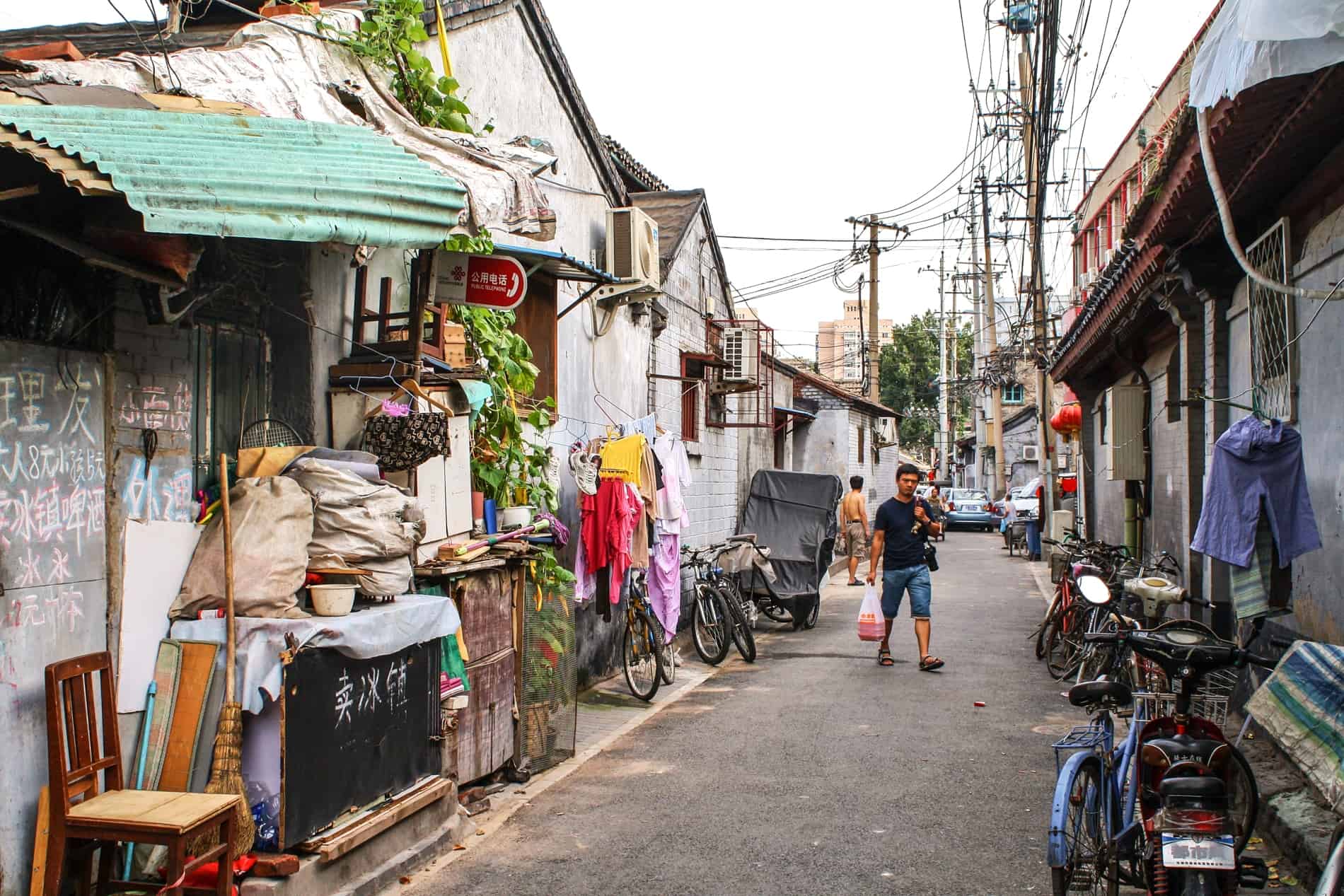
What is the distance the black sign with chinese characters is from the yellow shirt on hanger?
3977 millimetres

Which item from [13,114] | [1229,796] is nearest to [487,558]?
[13,114]

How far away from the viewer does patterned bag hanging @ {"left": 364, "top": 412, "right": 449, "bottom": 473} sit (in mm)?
6086

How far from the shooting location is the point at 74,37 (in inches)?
286

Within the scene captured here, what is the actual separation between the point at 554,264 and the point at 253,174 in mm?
4503

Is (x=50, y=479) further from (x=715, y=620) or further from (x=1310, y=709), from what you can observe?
(x=715, y=620)

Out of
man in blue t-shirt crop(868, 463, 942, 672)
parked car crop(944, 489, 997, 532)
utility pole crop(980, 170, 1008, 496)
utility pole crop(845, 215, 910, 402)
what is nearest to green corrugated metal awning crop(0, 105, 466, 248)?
man in blue t-shirt crop(868, 463, 942, 672)

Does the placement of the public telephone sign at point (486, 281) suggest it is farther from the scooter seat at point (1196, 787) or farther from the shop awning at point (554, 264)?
the scooter seat at point (1196, 787)

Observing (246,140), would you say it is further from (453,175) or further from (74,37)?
(74,37)

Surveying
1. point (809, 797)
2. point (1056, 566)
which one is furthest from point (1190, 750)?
point (1056, 566)

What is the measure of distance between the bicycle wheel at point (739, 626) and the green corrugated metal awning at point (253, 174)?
7.63 metres

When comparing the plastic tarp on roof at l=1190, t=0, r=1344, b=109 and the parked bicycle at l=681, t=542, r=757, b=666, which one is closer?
the plastic tarp on roof at l=1190, t=0, r=1344, b=109

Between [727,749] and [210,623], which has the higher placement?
[210,623]

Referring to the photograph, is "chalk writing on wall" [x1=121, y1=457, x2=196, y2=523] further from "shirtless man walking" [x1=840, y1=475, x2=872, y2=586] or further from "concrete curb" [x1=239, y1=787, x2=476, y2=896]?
"shirtless man walking" [x1=840, y1=475, x2=872, y2=586]

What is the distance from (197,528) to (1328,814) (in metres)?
5.73
